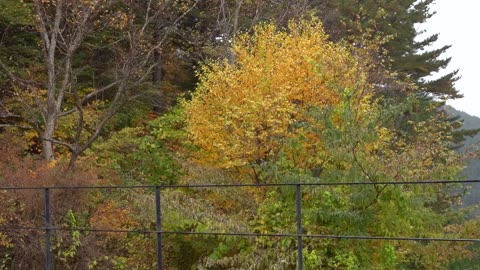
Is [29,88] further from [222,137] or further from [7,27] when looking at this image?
[222,137]

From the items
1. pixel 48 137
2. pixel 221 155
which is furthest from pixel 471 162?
pixel 48 137

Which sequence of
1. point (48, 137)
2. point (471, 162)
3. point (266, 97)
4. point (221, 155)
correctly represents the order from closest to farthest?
point (266, 97) < point (221, 155) < point (48, 137) < point (471, 162)

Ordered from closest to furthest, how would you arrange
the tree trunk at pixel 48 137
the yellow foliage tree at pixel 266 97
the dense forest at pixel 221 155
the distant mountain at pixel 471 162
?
the dense forest at pixel 221 155 < the yellow foliage tree at pixel 266 97 < the distant mountain at pixel 471 162 < the tree trunk at pixel 48 137

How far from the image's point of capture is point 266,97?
1425 cm

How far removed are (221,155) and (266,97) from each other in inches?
77.6

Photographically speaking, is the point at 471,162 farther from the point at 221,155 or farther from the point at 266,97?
the point at 221,155

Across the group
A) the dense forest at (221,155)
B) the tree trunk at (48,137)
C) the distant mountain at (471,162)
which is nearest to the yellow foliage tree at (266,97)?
the dense forest at (221,155)

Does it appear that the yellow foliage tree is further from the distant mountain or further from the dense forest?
the distant mountain

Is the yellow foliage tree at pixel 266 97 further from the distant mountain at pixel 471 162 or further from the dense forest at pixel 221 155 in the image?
the distant mountain at pixel 471 162

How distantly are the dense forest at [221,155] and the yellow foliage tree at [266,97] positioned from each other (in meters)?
0.05

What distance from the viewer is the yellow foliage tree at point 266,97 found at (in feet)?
46.0

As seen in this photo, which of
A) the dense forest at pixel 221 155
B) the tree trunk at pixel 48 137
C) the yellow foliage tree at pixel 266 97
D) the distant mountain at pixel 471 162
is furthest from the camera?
the tree trunk at pixel 48 137

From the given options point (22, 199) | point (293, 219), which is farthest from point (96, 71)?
point (293, 219)

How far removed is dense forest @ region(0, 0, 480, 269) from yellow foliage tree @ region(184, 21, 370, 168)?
2.0 inches
